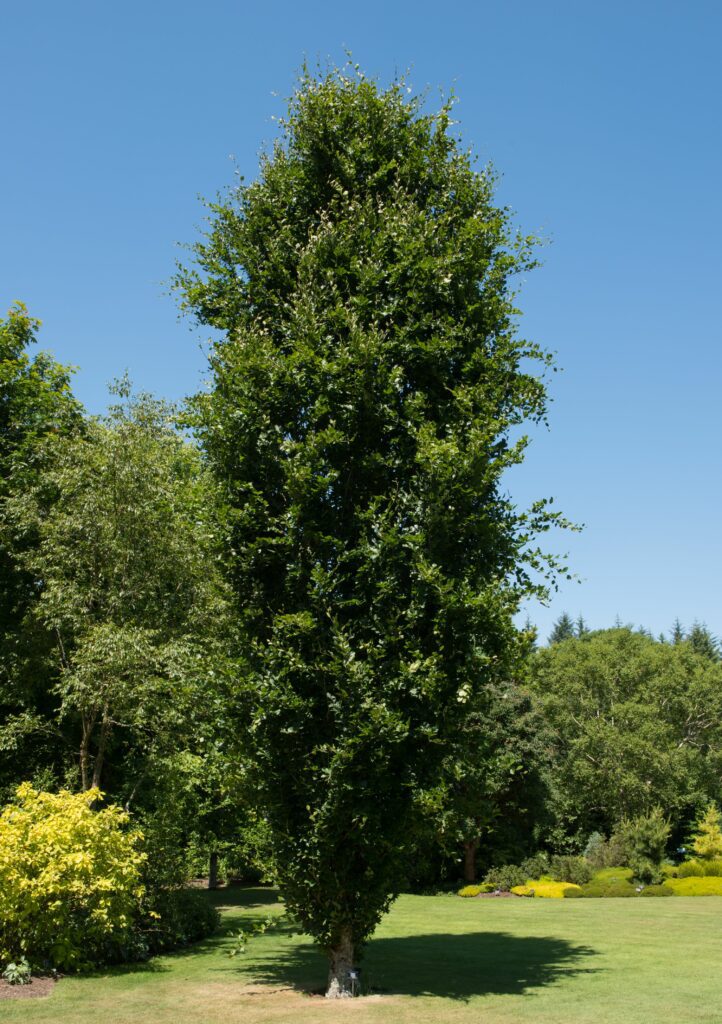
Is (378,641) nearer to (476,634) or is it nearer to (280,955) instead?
(476,634)

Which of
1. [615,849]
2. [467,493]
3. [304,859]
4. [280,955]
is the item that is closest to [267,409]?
[467,493]

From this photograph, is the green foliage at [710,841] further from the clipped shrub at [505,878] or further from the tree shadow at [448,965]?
the tree shadow at [448,965]

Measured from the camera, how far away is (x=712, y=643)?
324 ft

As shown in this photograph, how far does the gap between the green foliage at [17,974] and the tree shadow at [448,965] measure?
146 inches

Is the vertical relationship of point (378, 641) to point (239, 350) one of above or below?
below

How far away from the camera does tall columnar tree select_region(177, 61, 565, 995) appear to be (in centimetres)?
1198

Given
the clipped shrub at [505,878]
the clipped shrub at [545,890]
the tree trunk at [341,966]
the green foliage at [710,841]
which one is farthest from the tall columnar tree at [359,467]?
the green foliage at [710,841]

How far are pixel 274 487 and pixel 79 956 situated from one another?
9.11 m

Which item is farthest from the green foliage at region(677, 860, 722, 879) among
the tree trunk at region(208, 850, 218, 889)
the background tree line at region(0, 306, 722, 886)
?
the tree trunk at region(208, 850, 218, 889)

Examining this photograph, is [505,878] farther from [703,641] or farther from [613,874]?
[703,641]

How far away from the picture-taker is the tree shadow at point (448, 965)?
41.8 feet

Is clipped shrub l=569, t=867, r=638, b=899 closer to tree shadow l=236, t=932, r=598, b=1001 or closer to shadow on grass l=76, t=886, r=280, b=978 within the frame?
shadow on grass l=76, t=886, r=280, b=978

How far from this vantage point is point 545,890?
31906mm

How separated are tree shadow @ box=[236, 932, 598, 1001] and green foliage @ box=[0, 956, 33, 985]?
12.2 feet
